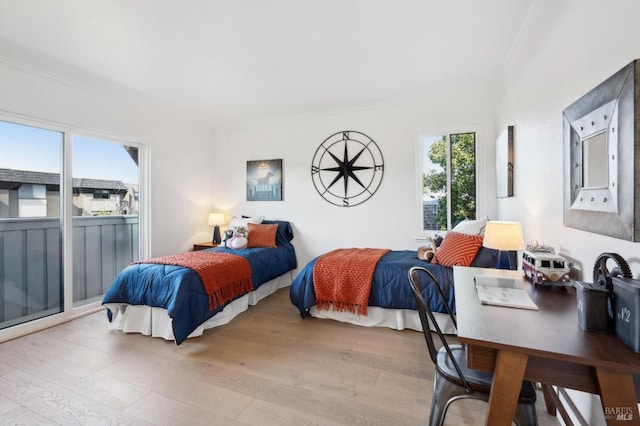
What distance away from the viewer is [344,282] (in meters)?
2.79

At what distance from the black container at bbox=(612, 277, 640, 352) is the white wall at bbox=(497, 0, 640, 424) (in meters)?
0.26

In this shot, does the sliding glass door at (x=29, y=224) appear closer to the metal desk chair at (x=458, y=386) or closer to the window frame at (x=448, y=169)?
the metal desk chair at (x=458, y=386)

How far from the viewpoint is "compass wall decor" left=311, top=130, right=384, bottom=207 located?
3920 millimetres

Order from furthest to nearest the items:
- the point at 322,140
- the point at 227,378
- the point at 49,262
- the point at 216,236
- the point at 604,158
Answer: the point at 216,236 → the point at 322,140 → the point at 49,262 → the point at 227,378 → the point at 604,158

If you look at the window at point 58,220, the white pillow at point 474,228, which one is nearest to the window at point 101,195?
the window at point 58,220

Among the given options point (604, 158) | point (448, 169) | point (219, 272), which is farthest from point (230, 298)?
point (448, 169)

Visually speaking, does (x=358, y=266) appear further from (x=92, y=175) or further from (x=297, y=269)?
(x=92, y=175)

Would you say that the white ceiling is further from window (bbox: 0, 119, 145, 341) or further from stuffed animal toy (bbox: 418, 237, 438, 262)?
stuffed animal toy (bbox: 418, 237, 438, 262)

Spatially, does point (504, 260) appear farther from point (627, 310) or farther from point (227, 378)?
point (227, 378)

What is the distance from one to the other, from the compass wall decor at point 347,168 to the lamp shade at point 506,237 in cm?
194

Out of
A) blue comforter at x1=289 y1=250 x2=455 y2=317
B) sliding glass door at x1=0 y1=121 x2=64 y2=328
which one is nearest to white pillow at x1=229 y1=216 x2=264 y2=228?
blue comforter at x1=289 y1=250 x2=455 y2=317

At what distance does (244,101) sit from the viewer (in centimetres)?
368

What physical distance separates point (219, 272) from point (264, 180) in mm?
2052

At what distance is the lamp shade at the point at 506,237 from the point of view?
2.01m
